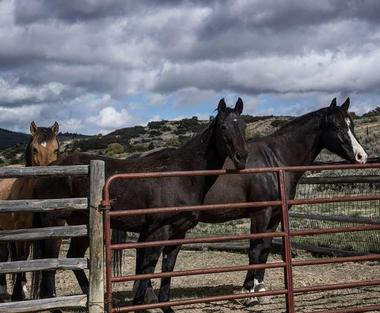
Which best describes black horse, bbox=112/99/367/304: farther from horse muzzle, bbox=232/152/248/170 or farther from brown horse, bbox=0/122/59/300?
horse muzzle, bbox=232/152/248/170

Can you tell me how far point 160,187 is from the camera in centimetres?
609

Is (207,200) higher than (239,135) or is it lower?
lower

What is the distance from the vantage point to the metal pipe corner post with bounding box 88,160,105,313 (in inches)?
189

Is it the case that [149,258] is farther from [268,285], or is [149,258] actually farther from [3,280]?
[3,280]

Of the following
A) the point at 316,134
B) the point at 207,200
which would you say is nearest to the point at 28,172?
the point at 207,200

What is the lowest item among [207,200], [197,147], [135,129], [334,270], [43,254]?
[334,270]

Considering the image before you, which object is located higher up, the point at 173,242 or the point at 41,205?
the point at 41,205

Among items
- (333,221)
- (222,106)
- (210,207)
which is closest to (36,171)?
(210,207)

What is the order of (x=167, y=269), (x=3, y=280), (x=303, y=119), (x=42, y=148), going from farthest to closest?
(x=42, y=148) → (x=3, y=280) → (x=303, y=119) → (x=167, y=269)

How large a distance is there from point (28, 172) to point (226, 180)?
336 cm

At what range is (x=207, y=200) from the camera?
760 cm

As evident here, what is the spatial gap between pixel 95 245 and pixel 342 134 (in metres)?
3.89

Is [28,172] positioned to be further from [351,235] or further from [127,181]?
[351,235]

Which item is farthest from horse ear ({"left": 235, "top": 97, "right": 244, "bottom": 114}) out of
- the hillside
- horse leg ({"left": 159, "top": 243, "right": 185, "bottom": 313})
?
the hillside
